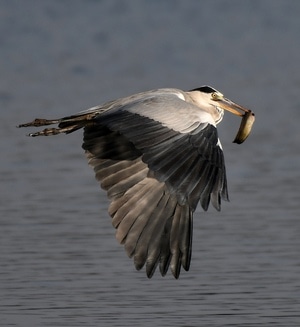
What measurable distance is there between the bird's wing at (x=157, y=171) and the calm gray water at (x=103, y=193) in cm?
59

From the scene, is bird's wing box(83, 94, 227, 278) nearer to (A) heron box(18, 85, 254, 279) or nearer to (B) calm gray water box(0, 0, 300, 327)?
(A) heron box(18, 85, 254, 279)

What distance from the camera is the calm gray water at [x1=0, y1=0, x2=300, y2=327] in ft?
29.7

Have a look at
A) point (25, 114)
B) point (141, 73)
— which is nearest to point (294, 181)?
point (25, 114)

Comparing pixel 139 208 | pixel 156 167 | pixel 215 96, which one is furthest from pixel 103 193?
pixel 156 167

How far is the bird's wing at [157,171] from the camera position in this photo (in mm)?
7586

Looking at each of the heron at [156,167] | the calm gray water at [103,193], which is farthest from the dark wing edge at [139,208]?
the calm gray water at [103,193]

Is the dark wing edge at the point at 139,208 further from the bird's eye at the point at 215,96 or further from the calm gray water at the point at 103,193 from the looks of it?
the bird's eye at the point at 215,96

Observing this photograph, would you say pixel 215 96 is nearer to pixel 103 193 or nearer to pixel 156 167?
pixel 156 167

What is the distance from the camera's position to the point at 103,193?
1225cm

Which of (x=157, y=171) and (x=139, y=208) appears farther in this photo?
(x=139, y=208)

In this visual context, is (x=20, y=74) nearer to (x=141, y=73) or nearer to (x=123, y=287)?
(x=141, y=73)

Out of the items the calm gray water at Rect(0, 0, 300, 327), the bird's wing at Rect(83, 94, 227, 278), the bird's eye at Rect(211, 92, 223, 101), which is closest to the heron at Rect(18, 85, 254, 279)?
the bird's wing at Rect(83, 94, 227, 278)

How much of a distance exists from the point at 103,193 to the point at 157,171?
4.69m

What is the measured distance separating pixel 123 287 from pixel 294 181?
3.55 meters
